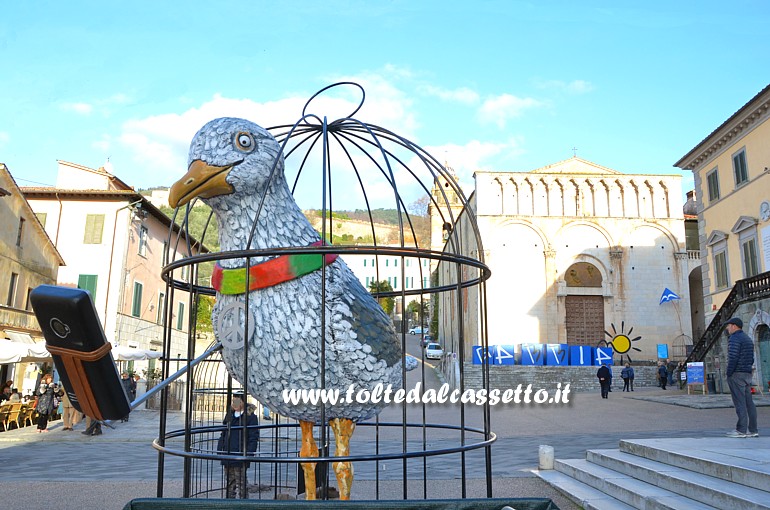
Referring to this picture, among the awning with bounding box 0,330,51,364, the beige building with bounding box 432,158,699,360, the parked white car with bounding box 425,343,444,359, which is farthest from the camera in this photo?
A: the parked white car with bounding box 425,343,444,359

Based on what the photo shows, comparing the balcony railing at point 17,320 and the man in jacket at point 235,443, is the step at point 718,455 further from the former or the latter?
the balcony railing at point 17,320

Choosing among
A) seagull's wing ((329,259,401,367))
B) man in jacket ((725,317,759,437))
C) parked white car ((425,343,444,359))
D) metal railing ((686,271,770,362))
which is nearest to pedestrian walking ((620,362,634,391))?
metal railing ((686,271,770,362))

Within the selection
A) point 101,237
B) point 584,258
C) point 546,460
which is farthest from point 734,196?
point 101,237

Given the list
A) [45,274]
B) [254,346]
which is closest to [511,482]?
[254,346]

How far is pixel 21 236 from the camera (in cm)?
1889

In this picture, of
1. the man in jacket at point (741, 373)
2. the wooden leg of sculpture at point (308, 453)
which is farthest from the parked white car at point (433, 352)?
the wooden leg of sculpture at point (308, 453)

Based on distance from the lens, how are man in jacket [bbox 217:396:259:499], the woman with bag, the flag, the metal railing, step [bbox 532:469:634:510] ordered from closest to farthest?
man in jacket [bbox 217:396:259:499] → step [bbox 532:469:634:510] → the woman with bag → the metal railing → the flag

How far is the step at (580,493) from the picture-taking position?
19.5ft

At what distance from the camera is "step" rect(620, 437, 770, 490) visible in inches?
203

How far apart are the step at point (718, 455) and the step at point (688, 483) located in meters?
0.06

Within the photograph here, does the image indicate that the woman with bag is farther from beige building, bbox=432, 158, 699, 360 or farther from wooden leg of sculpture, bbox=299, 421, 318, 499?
beige building, bbox=432, 158, 699, 360

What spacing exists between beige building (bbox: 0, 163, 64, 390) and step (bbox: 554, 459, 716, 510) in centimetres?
1710

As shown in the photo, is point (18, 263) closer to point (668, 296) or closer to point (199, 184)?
point (199, 184)

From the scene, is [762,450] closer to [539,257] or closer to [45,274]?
→ [45,274]
